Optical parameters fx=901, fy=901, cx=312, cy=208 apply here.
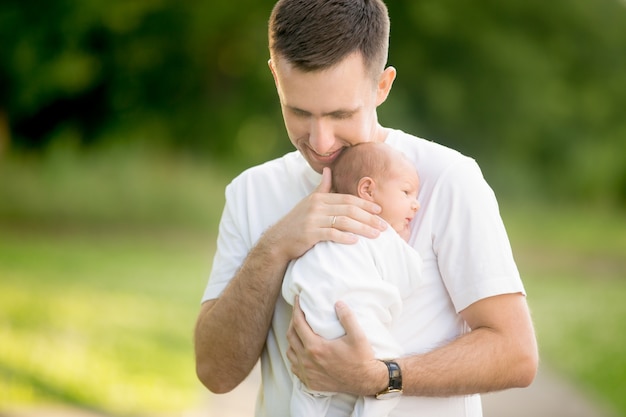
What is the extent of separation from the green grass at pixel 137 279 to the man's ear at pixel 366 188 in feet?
14.8

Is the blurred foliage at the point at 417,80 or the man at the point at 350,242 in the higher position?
the blurred foliage at the point at 417,80

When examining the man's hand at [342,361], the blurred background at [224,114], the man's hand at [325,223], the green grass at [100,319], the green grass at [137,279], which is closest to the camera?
the man's hand at [342,361]

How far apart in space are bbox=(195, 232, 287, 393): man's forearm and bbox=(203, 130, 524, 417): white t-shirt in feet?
0.28

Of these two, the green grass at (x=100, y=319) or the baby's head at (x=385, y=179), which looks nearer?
the baby's head at (x=385, y=179)

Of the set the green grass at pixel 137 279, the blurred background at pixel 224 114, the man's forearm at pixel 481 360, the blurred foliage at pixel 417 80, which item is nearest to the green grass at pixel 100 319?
the green grass at pixel 137 279

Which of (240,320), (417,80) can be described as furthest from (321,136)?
(417,80)

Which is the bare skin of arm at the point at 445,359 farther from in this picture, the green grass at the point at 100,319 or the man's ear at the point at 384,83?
the green grass at the point at 100,319

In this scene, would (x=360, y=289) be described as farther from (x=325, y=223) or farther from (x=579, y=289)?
(x=579, y=289)

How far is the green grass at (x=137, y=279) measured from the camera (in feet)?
24.6

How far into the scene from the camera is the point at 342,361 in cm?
232

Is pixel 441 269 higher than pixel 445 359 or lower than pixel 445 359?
higher

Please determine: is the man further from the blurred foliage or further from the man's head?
the blurred foliage

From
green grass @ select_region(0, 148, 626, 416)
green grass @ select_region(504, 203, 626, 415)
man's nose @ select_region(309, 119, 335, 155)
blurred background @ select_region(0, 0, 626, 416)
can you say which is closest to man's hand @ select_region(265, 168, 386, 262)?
man's nose @ select_region(309, 119, 335, 155)

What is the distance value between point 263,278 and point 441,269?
0.49 metres
